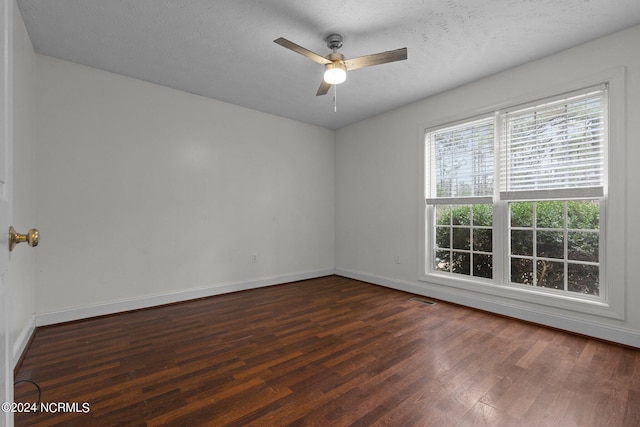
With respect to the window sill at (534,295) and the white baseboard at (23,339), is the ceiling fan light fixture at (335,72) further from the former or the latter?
the white baseboard at (23,339)

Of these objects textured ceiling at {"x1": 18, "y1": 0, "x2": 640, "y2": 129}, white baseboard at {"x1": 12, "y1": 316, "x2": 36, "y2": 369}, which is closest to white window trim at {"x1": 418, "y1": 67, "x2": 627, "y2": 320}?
textured ceiling at {"x1": 18, "y1": 0, "x2": 640, "y2": 129}

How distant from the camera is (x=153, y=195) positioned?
3.70m

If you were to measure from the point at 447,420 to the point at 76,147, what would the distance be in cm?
422

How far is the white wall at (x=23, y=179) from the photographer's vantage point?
2.31 m

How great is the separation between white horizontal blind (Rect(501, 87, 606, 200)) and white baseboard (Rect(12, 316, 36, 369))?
4852 millimetres

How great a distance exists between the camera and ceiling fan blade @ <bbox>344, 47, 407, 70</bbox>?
7.91 feet

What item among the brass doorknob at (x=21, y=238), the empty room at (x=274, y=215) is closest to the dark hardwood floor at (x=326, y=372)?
the empty room at (x=274, y=215)

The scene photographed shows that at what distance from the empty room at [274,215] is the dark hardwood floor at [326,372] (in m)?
0.02

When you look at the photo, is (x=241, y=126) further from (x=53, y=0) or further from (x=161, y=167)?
(x=53, y=0)

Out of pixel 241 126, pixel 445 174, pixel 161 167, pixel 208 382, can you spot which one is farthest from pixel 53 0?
pixel 445 174

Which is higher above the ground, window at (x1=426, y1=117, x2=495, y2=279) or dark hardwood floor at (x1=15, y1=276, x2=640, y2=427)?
window at (x1=426, y1=117, x2=495, y2=279)

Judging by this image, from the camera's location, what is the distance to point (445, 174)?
4105 millimetres

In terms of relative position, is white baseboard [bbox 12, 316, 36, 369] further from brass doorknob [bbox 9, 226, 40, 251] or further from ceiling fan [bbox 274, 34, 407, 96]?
ceiling fan [bbox 274, 34, 407, 96]

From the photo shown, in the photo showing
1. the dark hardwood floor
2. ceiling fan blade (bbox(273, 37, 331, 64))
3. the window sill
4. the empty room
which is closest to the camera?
the dark hardwood floor
